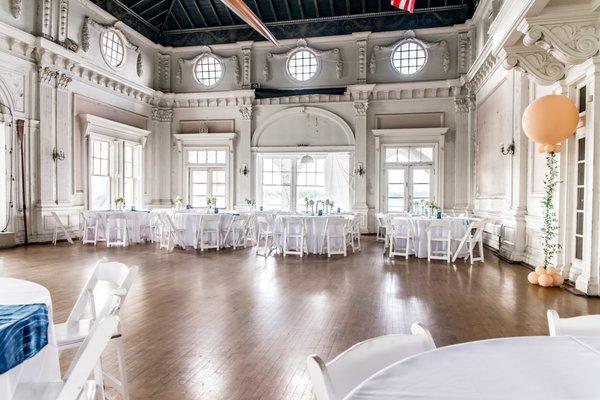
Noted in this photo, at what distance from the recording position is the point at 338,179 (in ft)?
43.2

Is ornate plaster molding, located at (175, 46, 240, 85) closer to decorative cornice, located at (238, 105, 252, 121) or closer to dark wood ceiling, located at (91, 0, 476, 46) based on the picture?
dark wood ceiling, located at (91, 0, 476, 46)

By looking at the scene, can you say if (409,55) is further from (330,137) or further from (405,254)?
(405,254)

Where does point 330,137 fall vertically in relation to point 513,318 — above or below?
above

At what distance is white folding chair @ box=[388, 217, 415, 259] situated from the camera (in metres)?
8.06

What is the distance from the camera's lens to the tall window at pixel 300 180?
1313 centimetres

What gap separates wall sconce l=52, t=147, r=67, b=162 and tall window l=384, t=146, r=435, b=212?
8.64 meters

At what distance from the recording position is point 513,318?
4277 mm

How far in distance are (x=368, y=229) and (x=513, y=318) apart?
842 cm

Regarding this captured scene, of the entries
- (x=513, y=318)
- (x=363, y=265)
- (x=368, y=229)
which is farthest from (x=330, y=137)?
(x=513, y=318)

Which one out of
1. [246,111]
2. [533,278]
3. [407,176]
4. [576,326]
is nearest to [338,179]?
[407,176]

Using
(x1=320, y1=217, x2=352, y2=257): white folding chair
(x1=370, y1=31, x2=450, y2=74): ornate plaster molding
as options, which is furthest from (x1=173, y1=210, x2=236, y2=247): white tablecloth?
(x1=370, y1=31, x2=450, y2=74): ornate plaster molding

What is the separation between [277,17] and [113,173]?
6783 mm

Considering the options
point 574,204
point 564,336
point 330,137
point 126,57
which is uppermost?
point 126,57

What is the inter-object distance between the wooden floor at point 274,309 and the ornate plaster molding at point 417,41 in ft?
22.6
